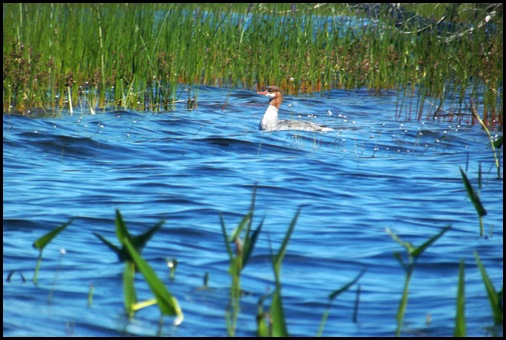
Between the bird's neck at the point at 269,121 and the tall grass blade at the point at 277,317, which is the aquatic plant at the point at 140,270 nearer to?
the tall grass blade at the point at 277,317

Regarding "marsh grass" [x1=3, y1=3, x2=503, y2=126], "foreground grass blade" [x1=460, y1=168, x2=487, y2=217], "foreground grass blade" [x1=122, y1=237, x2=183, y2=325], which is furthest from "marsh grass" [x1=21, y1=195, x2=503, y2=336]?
"marsh grass" [x1=3, y1=3, x2=503, y2=126]

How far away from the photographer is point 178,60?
33.2 ft

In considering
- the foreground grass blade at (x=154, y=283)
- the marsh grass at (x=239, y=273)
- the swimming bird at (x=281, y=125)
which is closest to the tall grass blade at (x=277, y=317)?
the marsh grass at (x=239, y=273)

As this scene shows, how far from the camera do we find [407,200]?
19.6ft

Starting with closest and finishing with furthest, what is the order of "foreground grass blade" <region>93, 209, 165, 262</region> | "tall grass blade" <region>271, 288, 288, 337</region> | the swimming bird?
"tall grass blade" <region>271, 288, 288, 337</region>
"foreground grass blade" <region>93, 209, 165, 262</region>
the swimming bird

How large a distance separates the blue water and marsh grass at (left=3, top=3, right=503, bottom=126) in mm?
406

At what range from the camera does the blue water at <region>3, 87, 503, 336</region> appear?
334 centimetres

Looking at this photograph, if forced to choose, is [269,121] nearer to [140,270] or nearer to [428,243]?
[428,243]

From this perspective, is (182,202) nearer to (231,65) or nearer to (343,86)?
(231,65)

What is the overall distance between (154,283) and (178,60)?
7.83m

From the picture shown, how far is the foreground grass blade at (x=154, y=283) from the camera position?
8.16 ft

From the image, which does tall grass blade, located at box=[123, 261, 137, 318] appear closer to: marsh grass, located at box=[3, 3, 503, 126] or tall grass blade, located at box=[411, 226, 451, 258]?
tall grass blade, located at box=[411, 226, 451, 258]

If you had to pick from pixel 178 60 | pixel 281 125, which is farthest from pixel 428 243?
pixel 178 60

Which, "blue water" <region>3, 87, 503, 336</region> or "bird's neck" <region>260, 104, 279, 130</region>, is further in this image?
"bird's neck" <region>260, 104, 279, 130</region>
